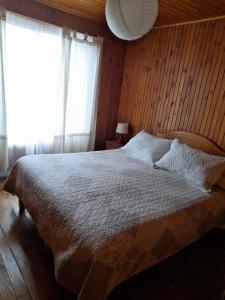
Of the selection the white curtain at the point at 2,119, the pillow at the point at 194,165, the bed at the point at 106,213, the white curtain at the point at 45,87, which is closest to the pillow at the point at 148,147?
the pillow at the point at 194,165

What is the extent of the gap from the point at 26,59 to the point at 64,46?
57 cm

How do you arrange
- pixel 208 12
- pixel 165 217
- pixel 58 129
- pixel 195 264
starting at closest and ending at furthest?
pixel 165 217
pixel 195 264
pixel 208 12
pixel 58 129

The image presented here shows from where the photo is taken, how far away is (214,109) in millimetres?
2586

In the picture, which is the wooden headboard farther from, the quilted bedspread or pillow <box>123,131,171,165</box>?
the quilted bedspread

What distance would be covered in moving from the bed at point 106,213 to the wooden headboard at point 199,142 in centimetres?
2

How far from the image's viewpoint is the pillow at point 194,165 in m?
2.19

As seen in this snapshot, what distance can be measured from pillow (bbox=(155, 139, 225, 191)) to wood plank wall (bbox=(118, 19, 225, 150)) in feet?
1.27

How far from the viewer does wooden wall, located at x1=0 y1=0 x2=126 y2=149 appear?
274cm

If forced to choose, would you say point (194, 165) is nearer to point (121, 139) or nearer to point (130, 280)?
point (130, 280)

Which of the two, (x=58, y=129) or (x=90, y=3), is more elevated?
(x=90, y=3)

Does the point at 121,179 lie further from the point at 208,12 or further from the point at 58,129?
the point at 208,12

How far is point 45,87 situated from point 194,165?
2.23 m

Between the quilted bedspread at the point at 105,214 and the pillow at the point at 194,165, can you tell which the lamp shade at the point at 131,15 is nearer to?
the quilted bedspread at the point at 105,214

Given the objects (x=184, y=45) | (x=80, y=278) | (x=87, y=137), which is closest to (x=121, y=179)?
(x=80, y=278)
